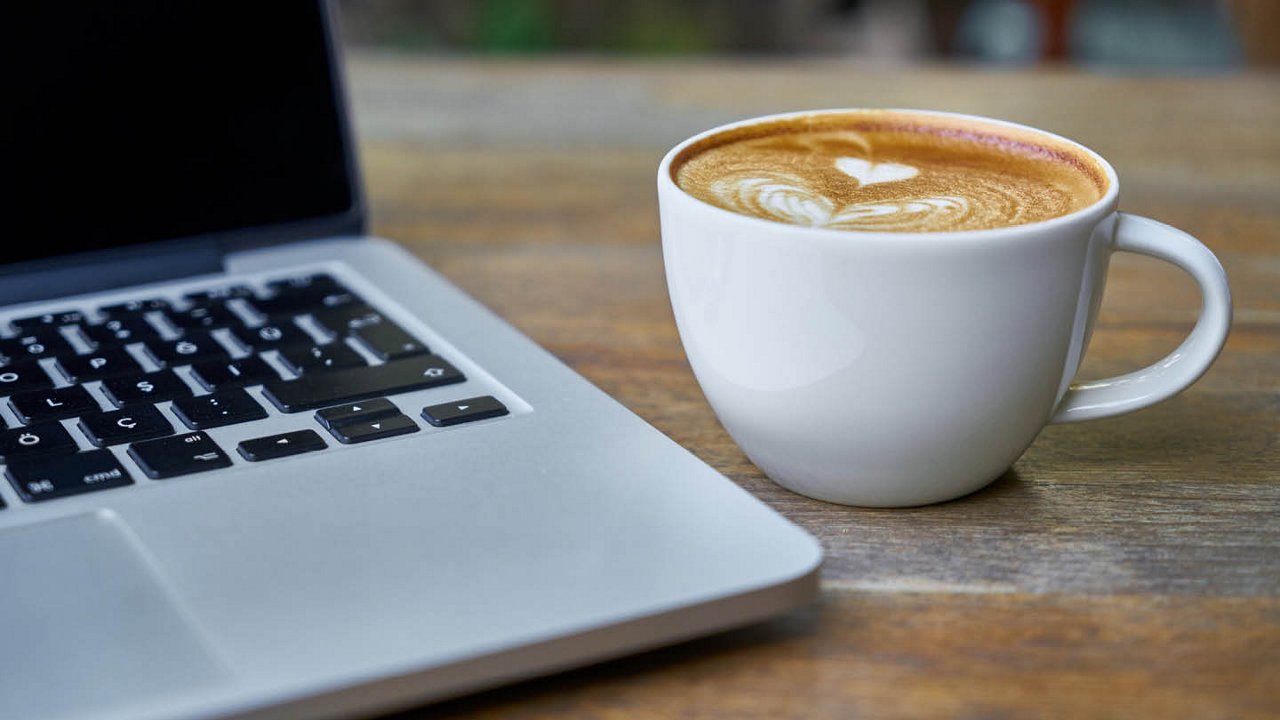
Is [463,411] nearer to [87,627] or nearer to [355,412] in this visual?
[355,412]

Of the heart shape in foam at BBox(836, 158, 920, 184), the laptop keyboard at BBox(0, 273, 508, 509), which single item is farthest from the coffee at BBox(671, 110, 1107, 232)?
the laptop keyboard at BBox(0, 273, 508, 509)

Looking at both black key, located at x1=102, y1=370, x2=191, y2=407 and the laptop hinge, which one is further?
the laptop hinge

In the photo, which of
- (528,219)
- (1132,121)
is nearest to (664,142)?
(528,219)

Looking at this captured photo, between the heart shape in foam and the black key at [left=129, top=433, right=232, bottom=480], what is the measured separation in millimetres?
229

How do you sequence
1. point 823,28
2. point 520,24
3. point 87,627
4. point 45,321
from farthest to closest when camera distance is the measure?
1. point 823,28
2. point 520,24
3. point 45,321
4. point 87,627

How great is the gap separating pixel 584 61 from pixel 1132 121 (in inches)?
17.9

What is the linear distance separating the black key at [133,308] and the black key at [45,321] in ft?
0.03

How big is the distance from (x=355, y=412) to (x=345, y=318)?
0.34 ft

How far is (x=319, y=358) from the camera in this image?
1.59 feet

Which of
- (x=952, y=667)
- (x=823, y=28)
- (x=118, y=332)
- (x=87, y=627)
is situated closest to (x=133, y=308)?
(x=118, y=332)

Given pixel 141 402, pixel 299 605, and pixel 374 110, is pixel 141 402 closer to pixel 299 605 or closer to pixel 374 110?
pixel 299 605

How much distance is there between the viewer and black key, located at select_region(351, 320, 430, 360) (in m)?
0.49

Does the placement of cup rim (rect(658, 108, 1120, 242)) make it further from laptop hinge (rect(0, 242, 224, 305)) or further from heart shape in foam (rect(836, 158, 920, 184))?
laptop hinge (rect(0, 242, 224, 305))

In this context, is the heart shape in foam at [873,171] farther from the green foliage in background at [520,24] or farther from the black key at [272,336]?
the green foliage in background at [520,24]
